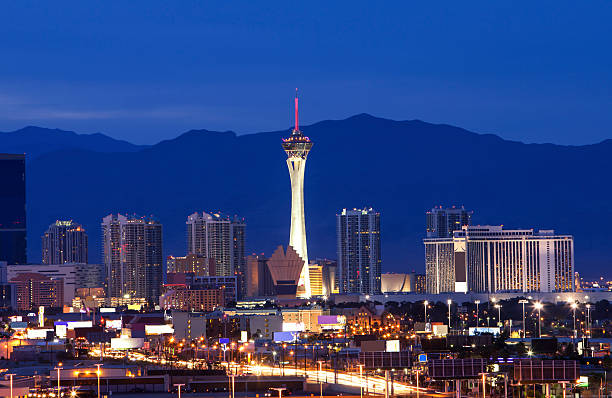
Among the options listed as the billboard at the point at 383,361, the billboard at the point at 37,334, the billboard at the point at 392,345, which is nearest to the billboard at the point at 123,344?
the billboard at the point at 37,334

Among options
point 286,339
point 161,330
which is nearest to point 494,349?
point 286,339

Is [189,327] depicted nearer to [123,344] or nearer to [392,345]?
[123,344]

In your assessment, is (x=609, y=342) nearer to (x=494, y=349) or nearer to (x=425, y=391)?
(x=494, y=349)

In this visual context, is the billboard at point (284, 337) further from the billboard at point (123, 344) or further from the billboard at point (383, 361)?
the billboard at point (383, 361)

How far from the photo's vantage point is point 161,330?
200m

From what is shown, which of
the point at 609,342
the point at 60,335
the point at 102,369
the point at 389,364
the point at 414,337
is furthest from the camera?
the point at 60,335

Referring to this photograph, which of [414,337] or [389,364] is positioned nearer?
[389,364]

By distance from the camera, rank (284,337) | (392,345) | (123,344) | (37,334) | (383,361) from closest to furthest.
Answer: (383,361) → (392,345) → (123,344) → (284,337) → (37,334)

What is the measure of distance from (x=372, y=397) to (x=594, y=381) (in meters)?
16.1

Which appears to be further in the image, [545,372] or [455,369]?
[455,369]

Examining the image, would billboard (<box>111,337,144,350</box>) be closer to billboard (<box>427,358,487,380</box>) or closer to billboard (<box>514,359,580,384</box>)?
billboard (<box>427,358,487,380</box>)

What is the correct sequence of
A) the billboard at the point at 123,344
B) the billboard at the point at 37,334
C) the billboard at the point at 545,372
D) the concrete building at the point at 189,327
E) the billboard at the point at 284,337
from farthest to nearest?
the concrete building at the point at 189,327
the billboard at the point at 37,334
the billboard at the point at 284,337
the billboard at the point at 123,344
the billboard at the point at 545,372

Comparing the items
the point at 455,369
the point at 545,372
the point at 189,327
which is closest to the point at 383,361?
the point at 455,369

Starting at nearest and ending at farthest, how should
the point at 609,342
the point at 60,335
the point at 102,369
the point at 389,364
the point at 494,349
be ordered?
the point at 389,364 < the point at 102,369 < the point at 494,349 < the point at 609,342 < the point at 60,335
